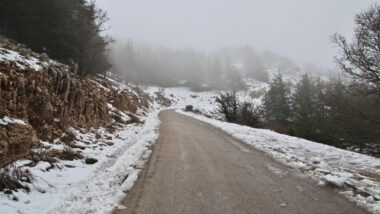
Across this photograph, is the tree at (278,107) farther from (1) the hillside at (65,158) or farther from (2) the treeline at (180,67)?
(2) the treeline at (180,67)

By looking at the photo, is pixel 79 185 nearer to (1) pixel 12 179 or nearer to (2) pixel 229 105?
(1) pixel 12 179

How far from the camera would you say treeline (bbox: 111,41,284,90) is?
68.4m

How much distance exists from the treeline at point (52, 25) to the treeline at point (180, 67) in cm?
4863

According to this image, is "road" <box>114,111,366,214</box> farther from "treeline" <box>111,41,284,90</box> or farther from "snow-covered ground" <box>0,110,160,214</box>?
"treeline" <box>111,41,284,90</box>

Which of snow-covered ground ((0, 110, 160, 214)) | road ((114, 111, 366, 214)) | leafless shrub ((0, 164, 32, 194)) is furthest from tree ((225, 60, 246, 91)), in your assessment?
leafless shrub ((0, 164, 32, 194))

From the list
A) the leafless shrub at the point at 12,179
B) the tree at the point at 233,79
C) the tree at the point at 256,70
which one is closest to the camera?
the leafless shrub at the point at 12,179

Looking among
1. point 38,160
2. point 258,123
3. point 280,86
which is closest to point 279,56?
point 280,86

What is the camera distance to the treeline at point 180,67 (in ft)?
225

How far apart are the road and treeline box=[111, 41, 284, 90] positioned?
5716 cm

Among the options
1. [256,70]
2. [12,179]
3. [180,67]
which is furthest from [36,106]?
[256,70]

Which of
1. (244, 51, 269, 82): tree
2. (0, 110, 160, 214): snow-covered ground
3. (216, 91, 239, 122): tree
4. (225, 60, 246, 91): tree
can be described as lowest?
(0, 110, 160, 214): snow-covered ground

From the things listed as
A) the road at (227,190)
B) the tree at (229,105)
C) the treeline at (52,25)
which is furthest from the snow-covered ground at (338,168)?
the treeline at (52,25)

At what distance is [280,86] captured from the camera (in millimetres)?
29641

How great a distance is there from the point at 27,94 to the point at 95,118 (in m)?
3.33
